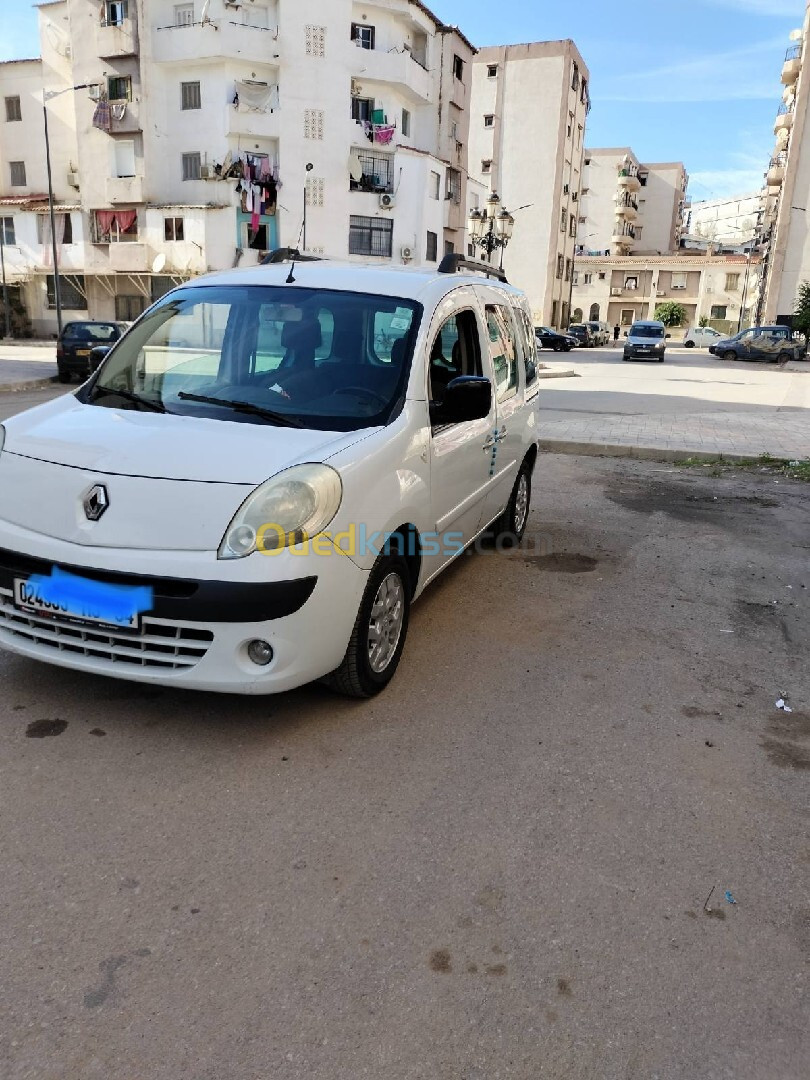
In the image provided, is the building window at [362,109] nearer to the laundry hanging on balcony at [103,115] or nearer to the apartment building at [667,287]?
the laundry hanging on balcony at [103,115]

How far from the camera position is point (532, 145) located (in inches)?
2630

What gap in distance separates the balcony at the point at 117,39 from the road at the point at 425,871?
43602 millimetres

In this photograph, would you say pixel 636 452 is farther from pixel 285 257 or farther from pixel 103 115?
pixel 103 115

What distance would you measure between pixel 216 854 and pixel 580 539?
4.82 meters

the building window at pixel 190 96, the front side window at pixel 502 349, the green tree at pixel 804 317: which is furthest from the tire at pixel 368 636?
the green tree at pixel 804 317

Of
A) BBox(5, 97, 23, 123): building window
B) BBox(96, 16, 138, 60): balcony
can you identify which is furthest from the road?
BBox(5, 97, 23, 123): building window

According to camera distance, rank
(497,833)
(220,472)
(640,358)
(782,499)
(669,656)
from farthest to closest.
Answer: (640,358), (782,499), (669,656), (220,472), (497,833)

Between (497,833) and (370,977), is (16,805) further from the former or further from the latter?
(497,833)

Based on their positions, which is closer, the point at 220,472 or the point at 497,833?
the point at 497,833

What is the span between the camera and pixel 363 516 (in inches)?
136

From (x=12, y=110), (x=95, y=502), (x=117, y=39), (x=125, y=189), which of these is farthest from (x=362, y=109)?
(x=95, y=502)

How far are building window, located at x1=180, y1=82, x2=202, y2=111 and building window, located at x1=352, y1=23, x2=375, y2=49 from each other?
832 centimetres

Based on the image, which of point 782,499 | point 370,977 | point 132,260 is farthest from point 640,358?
point 370,977

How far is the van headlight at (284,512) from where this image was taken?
3.14m
